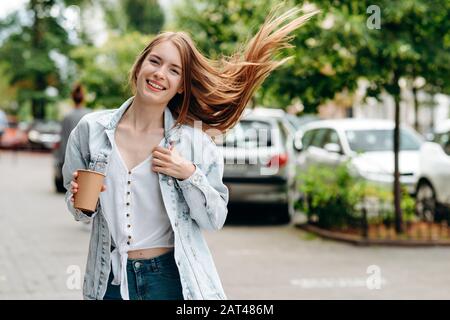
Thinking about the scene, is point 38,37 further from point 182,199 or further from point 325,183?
point 182,199

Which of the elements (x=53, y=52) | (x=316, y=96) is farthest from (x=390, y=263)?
(x=53, y=52)

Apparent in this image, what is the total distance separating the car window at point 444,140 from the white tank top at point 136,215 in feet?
29.3

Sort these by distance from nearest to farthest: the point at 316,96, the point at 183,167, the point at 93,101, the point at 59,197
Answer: the point at 183,167, the point at 316,96, the point at 59,197, the point at 93,101

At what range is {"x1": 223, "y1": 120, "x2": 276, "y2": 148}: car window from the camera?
11578 millimetres

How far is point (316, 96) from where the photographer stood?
9.83 metres

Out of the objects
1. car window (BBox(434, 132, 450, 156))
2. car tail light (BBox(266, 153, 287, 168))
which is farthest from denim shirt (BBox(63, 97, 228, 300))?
car window (BBox(434, 132, 450, 156))

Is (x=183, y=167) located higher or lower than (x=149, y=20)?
lower

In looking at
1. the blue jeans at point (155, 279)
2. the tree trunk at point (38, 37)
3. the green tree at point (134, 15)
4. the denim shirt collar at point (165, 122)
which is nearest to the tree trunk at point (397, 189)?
the denim shirt collar at point (165, 122)

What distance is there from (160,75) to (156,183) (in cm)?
39

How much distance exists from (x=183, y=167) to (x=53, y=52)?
4145 cm

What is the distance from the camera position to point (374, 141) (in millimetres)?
13578

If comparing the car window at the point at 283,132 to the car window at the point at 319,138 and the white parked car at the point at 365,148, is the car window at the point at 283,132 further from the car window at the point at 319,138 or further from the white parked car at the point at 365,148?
the car window at the point at 319,138
